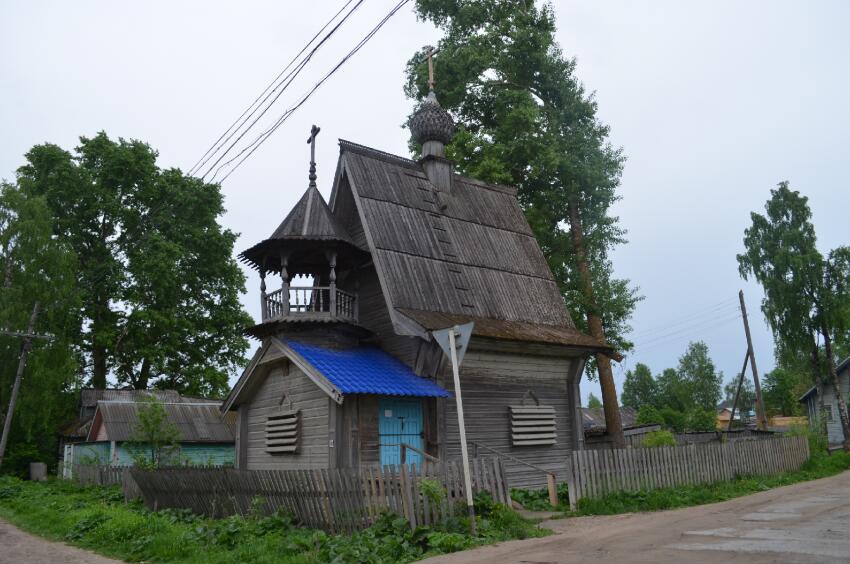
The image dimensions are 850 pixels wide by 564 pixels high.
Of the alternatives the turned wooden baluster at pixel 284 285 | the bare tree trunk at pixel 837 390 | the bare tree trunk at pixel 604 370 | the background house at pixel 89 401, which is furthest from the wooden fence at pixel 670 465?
the background house at pixel 89 401

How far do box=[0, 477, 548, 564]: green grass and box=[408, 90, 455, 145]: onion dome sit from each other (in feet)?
42.7

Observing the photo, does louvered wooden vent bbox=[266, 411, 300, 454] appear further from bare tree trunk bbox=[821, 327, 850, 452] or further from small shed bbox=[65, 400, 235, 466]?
bare tree trunk bbox=[821, 327, 850, 452]

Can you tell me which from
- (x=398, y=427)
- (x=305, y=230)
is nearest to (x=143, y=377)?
(x=305, y=230)

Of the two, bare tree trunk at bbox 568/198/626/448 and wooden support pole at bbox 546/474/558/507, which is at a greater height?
bare tree trunk at bbox 568/198/626/448

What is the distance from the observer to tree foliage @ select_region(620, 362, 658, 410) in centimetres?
9694

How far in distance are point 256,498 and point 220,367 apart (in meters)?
27.8

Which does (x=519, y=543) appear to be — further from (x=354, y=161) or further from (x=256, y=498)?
(x=354, y=161)

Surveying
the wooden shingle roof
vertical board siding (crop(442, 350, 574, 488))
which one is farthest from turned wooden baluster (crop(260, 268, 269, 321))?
vertical board siding (crop(442, 350, 574, 488))

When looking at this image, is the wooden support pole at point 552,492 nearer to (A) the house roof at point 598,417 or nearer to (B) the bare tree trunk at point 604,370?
(B) the bare tree trunk at point 604,370

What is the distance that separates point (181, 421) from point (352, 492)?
23726mm

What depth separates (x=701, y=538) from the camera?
9.30 metres

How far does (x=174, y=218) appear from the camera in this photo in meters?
38.2

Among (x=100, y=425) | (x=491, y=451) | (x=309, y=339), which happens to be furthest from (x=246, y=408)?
(x=100, y=425)

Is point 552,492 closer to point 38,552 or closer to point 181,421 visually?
point 38,552
